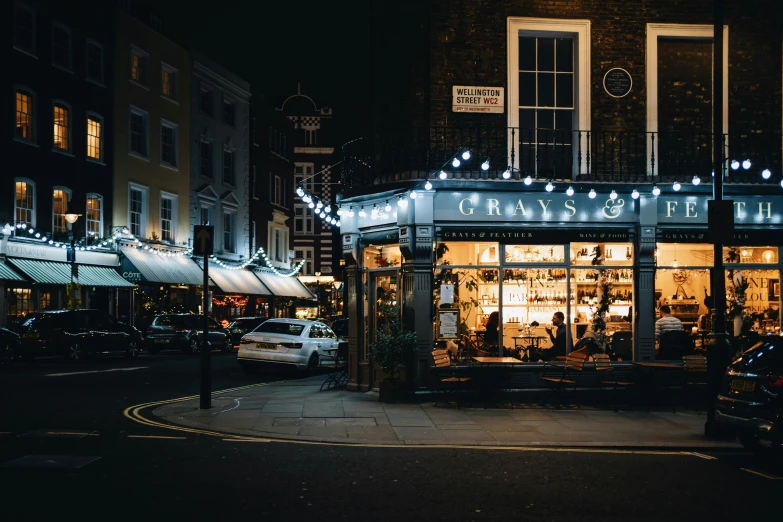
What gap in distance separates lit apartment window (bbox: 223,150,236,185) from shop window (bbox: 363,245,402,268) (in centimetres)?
3289

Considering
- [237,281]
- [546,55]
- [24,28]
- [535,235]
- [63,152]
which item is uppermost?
[24,28]

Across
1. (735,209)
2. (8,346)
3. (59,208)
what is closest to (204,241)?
(735,209)

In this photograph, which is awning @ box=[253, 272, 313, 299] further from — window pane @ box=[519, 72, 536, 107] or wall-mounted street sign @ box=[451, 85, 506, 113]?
wall-mounted street sign @ box=[451, 85, 506, 113]

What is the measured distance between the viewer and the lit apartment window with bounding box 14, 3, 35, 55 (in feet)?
106

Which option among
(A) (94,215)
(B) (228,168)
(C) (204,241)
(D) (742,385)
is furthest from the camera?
(B) (228,168)

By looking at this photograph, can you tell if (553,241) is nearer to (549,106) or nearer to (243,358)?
(549,106)

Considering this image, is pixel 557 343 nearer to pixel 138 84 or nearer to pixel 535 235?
pixel 535 235

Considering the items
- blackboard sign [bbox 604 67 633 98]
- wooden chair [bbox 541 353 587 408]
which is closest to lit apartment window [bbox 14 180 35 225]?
wooden chair [bbox 541 353 587 408]

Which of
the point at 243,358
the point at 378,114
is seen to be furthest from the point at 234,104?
the point at 378,114

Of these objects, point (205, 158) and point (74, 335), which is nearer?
point (74, 335)

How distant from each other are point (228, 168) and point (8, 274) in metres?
21.6

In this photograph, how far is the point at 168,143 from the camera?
143 feet

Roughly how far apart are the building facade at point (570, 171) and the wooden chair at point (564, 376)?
17.3 inches

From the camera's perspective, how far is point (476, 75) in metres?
16.7
